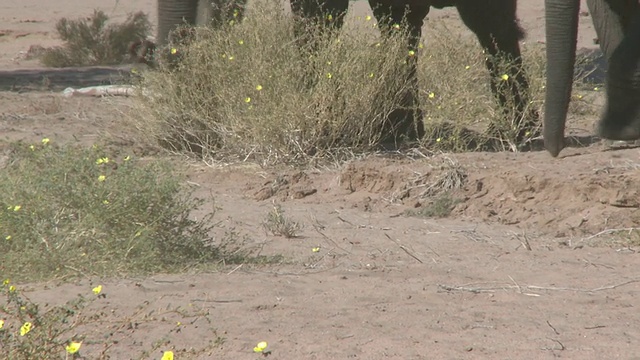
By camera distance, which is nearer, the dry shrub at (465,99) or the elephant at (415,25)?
Result: the elephant at (415,25)

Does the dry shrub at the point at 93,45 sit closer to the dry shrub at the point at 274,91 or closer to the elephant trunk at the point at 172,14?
the dry shrub at the point at 274,91

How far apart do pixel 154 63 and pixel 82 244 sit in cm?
334

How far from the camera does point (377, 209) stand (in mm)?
7621

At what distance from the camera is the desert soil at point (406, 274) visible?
4.45 meters

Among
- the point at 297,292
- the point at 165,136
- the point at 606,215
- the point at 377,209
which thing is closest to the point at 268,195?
the point at 377,209

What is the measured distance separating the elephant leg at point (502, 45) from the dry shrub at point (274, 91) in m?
0.82

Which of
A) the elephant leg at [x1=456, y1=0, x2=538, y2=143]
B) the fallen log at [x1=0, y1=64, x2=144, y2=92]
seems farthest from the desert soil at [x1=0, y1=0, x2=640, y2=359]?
the fallen log at [x1=0, y1=64, x2=144, y2=92]

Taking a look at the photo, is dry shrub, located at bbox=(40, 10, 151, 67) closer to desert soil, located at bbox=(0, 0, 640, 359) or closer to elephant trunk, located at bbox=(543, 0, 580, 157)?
desert soil, located at bbox=(0, 0, 640, 359)

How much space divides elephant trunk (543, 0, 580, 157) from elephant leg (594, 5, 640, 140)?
109cm

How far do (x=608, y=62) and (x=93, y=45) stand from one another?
10486 millimetres

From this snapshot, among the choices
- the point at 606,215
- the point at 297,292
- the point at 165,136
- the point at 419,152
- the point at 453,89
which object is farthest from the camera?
the point at 453,89

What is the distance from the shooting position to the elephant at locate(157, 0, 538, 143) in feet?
28.6

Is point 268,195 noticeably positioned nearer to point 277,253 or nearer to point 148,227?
point 277,253

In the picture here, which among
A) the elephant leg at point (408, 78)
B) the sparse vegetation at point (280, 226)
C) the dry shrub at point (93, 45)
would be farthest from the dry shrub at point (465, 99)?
the dry shrub at point (93, 45)
